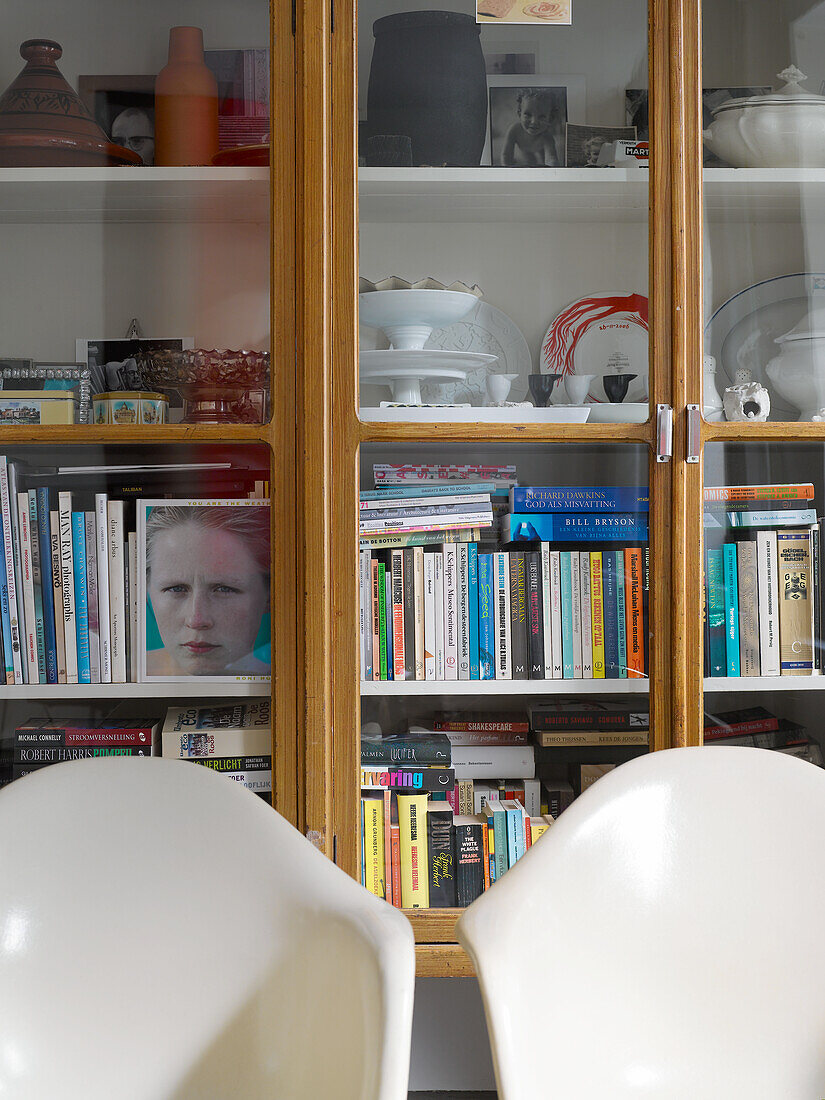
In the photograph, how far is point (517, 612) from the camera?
56.6 inches

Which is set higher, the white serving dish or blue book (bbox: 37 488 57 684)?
the white serving dish

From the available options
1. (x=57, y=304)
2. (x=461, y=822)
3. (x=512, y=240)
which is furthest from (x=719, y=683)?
(x=57, y=304)

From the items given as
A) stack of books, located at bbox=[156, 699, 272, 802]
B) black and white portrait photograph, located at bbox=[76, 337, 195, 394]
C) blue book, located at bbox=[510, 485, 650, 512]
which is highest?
black and white portrait photograph, located at bbox=[76, 337, 195, 394]

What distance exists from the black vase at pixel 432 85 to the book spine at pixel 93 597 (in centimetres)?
77

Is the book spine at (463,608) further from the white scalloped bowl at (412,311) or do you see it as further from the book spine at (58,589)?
the book spine at (58,589)

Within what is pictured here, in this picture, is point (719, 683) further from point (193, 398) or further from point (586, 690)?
point (193, 398)

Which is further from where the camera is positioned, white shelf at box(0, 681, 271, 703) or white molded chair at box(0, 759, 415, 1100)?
white shelf at box(0, 681, 271, 703)

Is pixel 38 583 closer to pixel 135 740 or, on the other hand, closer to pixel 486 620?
pixel 135 740

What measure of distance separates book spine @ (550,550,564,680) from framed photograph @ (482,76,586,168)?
25.4 inches

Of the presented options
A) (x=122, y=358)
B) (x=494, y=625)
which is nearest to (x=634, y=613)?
(x=494, y=625)

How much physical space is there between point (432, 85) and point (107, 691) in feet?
3.58

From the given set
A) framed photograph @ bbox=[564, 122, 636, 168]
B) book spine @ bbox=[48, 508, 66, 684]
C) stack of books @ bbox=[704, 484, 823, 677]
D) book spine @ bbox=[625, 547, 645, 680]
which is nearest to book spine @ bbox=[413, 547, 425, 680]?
book spine @ bbox=[625, 547, 645, 680]

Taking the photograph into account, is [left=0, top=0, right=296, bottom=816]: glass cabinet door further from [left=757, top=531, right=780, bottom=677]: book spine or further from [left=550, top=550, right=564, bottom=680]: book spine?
[left=757, top=531, right=780, bottom=677]: book spine

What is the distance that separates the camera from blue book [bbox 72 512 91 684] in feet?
4.65
